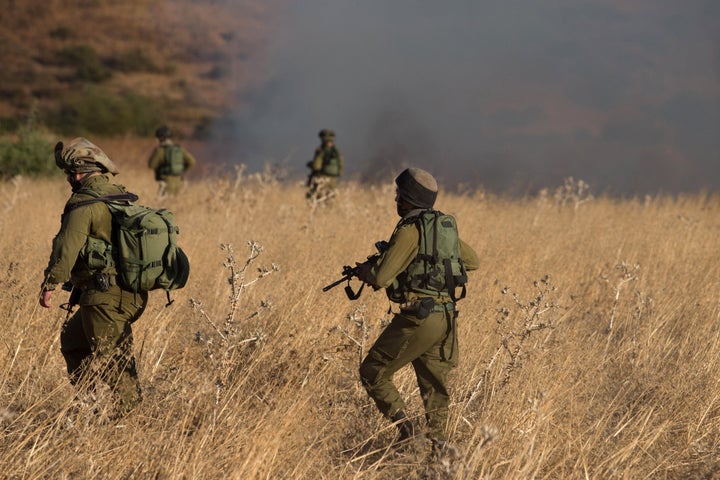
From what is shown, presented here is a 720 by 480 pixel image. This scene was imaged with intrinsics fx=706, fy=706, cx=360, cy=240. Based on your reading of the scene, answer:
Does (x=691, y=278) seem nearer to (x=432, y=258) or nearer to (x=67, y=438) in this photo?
(x=432, y=258)

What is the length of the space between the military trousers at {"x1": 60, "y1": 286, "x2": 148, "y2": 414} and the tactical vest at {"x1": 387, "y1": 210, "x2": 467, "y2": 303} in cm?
127

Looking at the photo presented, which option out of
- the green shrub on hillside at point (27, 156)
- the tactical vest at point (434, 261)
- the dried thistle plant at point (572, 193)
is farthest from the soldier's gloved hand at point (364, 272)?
the green shrub on hillside at point (27, 156)

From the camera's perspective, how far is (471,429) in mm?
3152

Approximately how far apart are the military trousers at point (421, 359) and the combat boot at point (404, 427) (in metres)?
0.03

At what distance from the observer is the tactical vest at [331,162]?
10414 millimetres

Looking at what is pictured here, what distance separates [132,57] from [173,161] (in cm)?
3364

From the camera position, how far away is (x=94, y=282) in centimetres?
317

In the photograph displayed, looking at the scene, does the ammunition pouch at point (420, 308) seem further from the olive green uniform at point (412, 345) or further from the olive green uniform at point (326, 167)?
the olive green uniform at point (326, 167)

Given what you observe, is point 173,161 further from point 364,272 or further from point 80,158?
point 364,272

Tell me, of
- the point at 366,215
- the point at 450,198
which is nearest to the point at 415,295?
the point at 366,215

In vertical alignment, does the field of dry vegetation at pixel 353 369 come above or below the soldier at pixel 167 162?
above

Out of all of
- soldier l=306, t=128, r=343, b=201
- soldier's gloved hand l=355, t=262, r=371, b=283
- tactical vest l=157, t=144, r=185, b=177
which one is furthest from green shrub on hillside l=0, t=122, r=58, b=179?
soldier's gloved hand l=355, t=262, r=371, b=283

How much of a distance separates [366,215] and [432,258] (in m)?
5.40

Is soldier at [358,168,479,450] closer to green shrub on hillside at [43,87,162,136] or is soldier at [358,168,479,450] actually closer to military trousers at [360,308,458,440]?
military trousers at [360,308,458,440]
